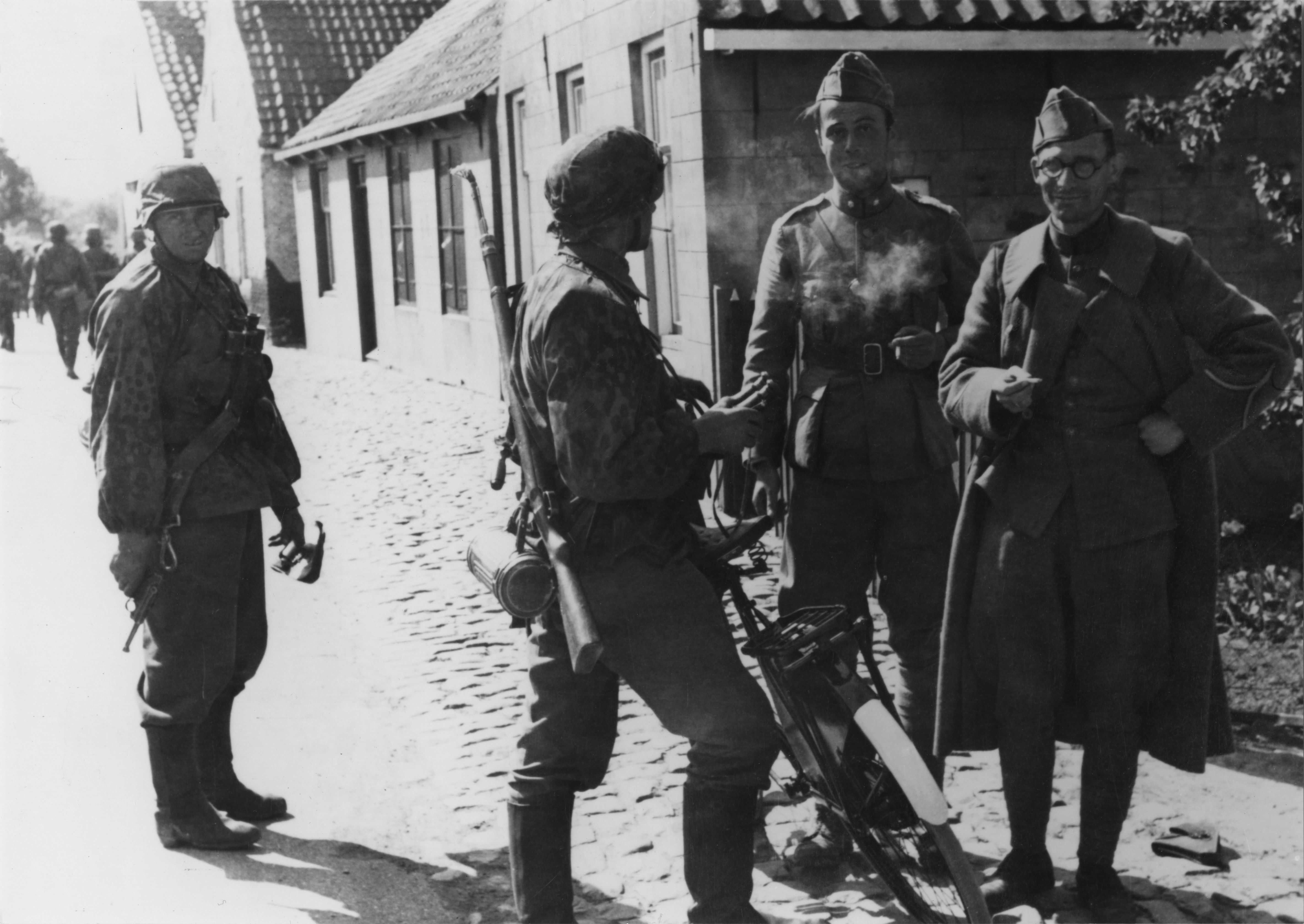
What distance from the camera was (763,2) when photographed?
343 inches

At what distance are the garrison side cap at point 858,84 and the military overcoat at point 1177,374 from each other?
603 mm

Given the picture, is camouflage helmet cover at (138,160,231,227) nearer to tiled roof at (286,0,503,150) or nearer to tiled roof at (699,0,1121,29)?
tiled roof at (699,0,1121,29)

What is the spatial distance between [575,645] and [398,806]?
1974 mm

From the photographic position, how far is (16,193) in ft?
14.7

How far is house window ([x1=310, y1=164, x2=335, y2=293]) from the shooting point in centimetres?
2172

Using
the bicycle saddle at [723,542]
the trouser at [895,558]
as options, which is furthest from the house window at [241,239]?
the bicycle saddle at [723,542]

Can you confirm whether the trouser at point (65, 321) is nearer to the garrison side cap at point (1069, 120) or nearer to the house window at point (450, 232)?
the house window at point (450, 232)

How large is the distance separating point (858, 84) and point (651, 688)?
1.91 meters

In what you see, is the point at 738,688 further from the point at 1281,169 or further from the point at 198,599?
the point at 1281,169

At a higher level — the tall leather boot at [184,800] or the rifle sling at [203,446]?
the rifle sling at [203,446]

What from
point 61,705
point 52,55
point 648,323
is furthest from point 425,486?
point 52,55

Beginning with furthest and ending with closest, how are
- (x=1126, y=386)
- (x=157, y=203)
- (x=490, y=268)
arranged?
(x=157, y=203)
(x=1126, y=386)
(x=490, y=268)

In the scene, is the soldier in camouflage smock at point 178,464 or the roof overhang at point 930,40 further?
the roof overhang at point 930,40

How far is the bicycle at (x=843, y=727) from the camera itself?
344 cm
